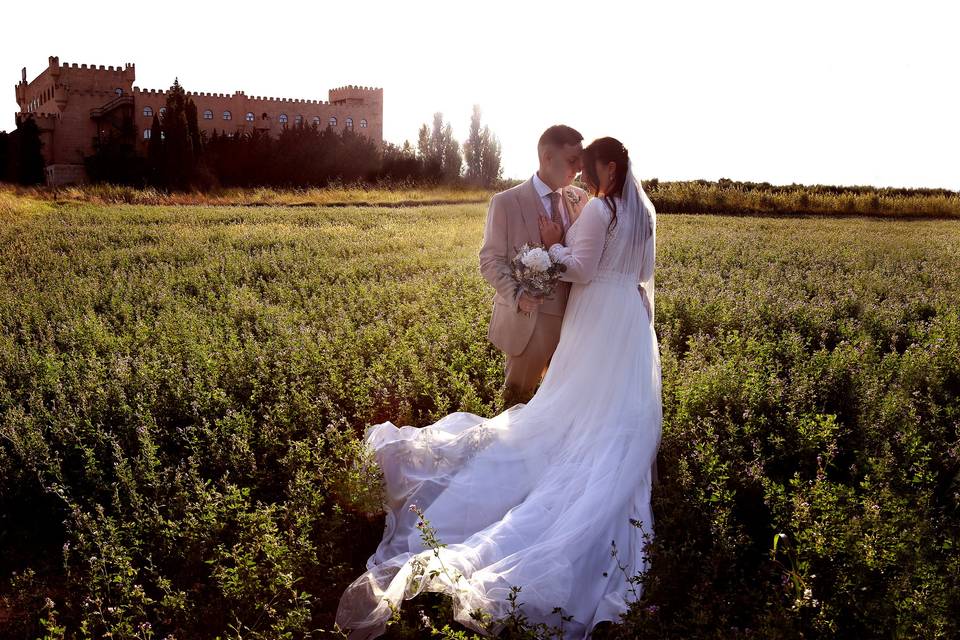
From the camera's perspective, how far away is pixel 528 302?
5.95 m

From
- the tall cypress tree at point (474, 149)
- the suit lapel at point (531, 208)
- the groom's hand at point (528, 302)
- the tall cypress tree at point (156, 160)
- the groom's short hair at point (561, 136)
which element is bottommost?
the groom's hand at point (528, 302)

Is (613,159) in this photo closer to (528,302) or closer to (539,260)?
(539,260)

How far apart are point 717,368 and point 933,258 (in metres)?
12.6

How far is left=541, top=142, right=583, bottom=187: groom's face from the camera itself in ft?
19.5

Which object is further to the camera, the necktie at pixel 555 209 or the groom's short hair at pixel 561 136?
the necktie at pixel 555 209

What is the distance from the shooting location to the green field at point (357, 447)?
390cm

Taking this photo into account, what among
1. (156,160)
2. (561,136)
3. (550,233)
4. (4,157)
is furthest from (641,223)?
(4,157)

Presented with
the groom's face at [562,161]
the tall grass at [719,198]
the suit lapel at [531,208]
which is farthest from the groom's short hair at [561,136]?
the tall grass at [719,198]

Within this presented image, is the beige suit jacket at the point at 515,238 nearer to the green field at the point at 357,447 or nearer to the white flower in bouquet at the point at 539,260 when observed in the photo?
the white flower in bouquet at the point at 539,260

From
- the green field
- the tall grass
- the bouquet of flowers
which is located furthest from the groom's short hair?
the tall grass

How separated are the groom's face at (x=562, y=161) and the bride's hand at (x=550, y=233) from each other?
1.31 ft

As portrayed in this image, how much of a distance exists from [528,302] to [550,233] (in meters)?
0.68

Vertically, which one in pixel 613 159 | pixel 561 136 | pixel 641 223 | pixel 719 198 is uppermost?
pixel 719 198

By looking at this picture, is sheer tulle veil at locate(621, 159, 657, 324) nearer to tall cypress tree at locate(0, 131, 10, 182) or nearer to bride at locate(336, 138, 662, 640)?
bride at locate(336, 138, 662, 640)
